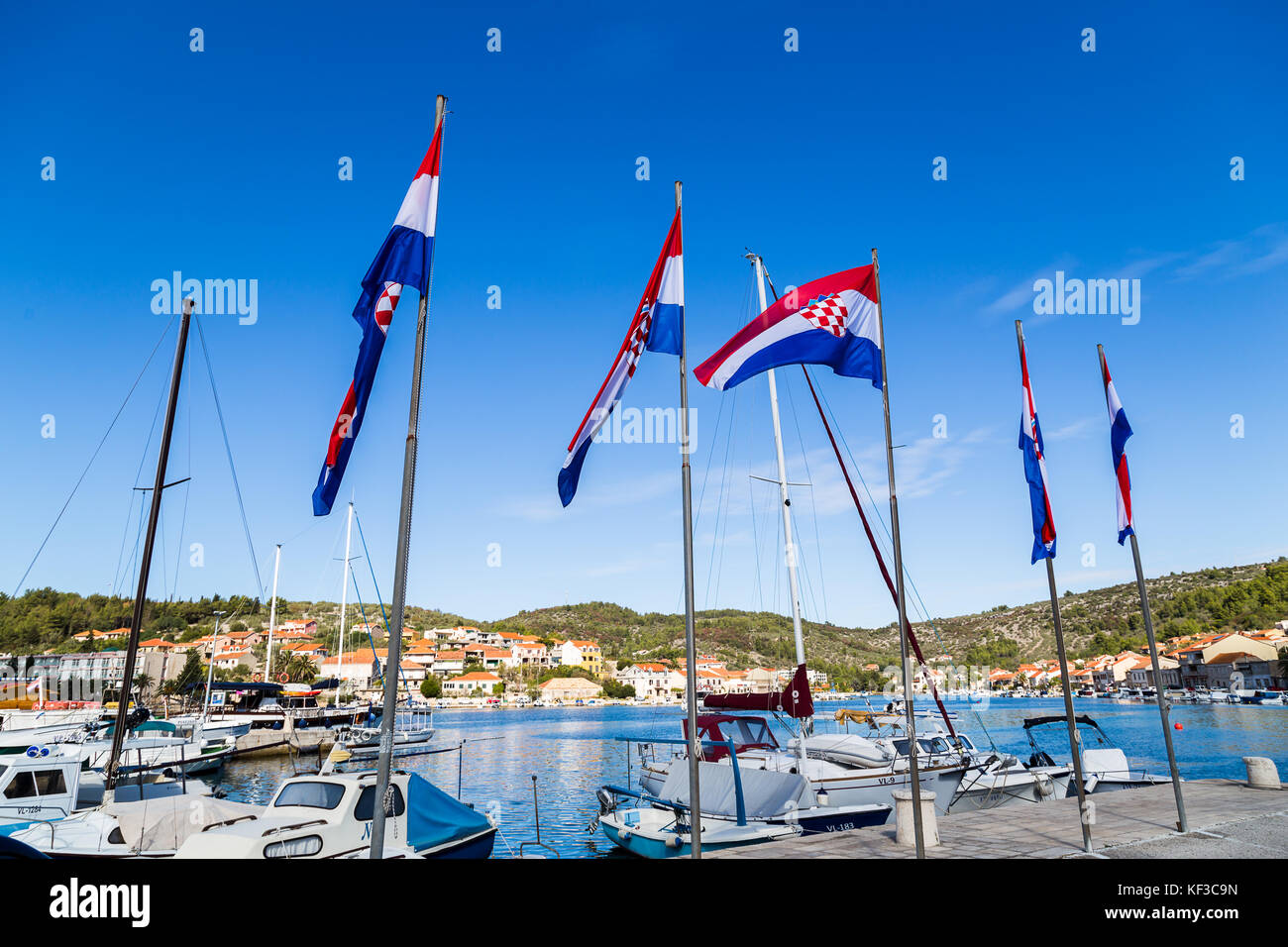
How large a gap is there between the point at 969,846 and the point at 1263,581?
21970 centimetres

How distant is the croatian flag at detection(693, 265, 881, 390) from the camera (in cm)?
1128

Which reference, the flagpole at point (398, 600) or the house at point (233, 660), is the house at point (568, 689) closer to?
the house at point (233, 660)

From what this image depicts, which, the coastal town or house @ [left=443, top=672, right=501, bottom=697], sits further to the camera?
house @ [left=443, top=672, right=501, bottom=697]

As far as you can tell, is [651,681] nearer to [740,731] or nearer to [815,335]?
[740,731]

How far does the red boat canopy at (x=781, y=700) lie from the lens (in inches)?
850

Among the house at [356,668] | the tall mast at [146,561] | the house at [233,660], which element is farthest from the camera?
the house at [356,668]

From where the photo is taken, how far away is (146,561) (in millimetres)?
20953

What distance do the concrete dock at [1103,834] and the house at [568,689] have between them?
164110mm

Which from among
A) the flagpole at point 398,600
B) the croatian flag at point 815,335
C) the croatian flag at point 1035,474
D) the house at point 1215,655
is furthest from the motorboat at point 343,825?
the house at point 1215,655

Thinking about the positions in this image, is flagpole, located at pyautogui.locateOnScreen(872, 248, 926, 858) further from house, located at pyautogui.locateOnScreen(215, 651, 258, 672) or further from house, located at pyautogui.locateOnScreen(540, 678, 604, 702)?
house, located at pyautogui.locateOnScreen(540, 678, 604, 702)

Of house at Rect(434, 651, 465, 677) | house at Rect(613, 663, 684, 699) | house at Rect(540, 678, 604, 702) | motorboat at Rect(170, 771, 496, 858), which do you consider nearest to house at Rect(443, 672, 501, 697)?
house at Rect(434, 651, 465, 677)

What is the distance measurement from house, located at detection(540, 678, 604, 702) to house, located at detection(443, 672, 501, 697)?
1188 cm
